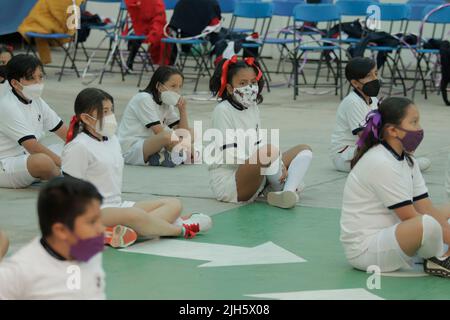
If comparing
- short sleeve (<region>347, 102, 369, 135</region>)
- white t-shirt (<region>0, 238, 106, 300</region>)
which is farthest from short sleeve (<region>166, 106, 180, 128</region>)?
white t-shirt (<region>0, 238, 106, 300</region>)

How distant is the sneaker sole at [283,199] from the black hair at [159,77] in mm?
1811

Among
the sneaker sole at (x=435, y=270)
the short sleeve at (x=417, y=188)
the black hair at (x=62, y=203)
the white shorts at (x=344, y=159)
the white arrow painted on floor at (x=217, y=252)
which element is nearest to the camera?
the black hair at (x=62, y=203)

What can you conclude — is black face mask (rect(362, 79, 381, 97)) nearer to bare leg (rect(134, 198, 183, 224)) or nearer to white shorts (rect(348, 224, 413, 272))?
bare leg (rect(134, 198, 183, 224))

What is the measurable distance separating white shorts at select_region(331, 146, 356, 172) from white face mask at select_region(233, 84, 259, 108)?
1466 millimetres

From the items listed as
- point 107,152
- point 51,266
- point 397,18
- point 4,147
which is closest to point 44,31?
point 397,18

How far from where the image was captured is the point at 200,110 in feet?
40.7

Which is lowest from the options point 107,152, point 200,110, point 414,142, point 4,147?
point 200,110

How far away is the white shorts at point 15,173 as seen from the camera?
25.4ft

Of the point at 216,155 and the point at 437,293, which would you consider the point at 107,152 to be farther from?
the point at 437,293

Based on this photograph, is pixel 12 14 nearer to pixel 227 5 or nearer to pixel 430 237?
pixel 227 5

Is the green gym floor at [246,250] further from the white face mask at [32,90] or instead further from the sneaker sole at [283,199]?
the white face mask at [32,90]

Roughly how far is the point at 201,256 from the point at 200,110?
257 inches

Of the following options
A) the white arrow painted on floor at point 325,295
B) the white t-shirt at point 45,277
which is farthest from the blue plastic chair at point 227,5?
the white t-shirt at point 45,277

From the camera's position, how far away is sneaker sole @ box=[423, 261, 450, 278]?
5.53 meters
